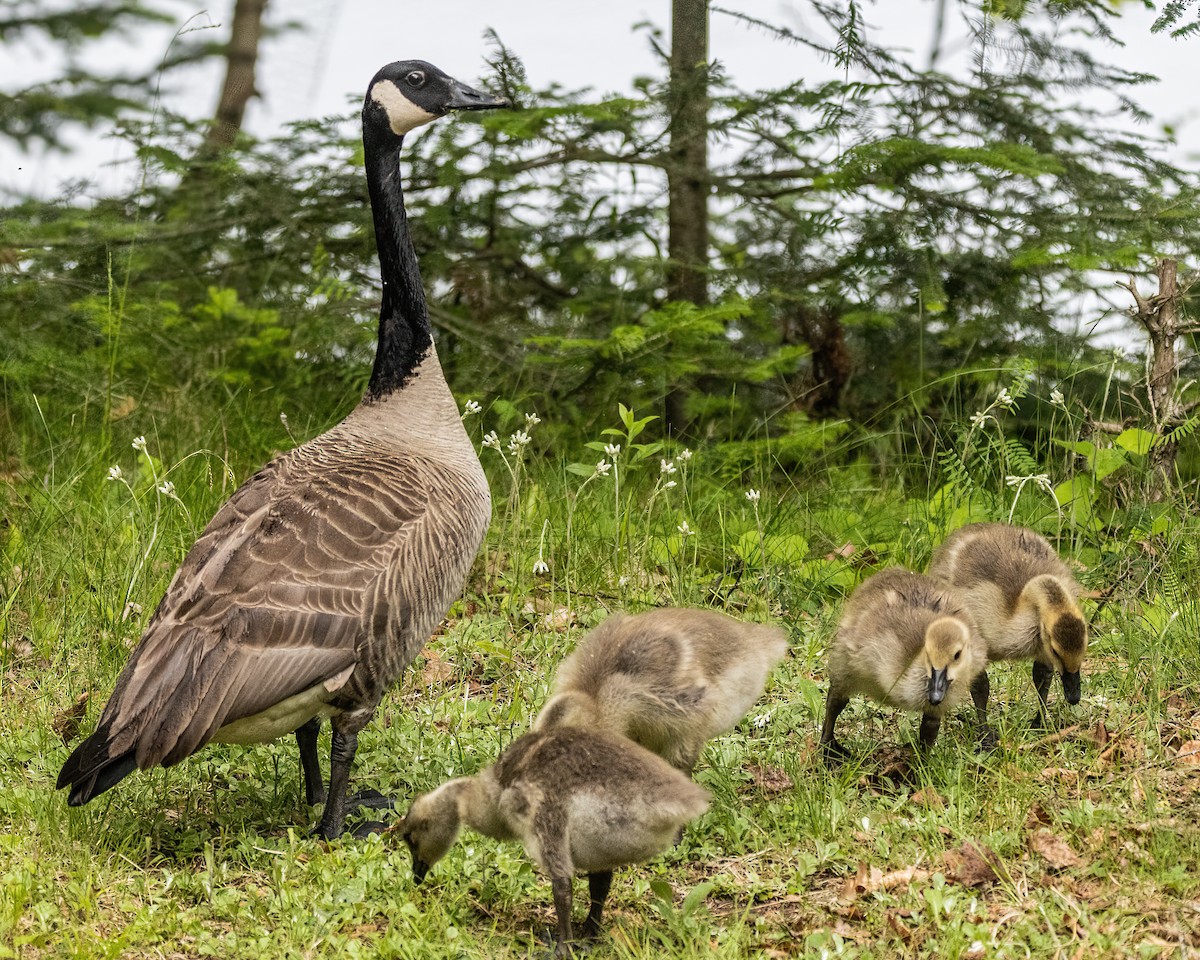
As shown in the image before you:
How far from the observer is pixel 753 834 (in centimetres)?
437

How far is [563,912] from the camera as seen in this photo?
11.5 ft

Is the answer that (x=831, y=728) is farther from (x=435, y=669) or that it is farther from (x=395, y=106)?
(x=395, y=106)

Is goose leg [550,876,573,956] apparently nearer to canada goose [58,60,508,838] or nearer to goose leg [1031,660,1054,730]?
canada goose [58,60,508,838]

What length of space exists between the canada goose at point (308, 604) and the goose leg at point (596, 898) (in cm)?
122

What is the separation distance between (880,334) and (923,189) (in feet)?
3.75

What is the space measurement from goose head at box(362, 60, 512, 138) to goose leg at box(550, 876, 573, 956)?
3901mm

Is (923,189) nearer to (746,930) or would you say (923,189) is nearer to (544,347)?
(544,347)

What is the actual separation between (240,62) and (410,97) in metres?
8.66

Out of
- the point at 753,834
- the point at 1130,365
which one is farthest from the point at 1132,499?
the point at 753,834

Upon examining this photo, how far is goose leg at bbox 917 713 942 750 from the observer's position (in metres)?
4.61

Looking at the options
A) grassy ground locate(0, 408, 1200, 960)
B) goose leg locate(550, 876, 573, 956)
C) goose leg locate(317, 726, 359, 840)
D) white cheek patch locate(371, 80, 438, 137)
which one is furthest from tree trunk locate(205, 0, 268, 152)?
goose leg locate(550, 876, 573, 956)

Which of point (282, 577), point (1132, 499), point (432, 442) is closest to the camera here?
point (282, 577)

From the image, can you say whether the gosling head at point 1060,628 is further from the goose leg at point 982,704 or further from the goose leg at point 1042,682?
the goose leg at point 982,704

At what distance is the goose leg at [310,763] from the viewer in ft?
16.1
